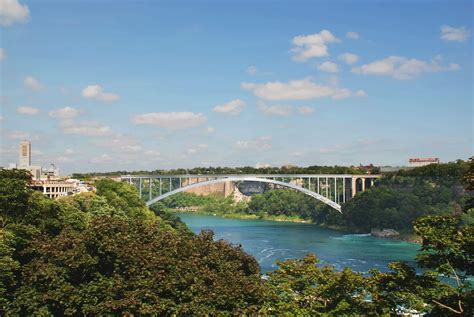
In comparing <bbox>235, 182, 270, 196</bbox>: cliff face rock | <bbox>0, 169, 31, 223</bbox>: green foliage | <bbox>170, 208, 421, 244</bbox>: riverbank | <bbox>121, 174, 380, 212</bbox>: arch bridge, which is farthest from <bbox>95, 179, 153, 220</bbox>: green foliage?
<bbox>235, 182, 270, 196</bbox>: cliff face rock

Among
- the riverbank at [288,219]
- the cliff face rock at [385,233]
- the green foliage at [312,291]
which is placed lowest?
the riverbank at [288,219]

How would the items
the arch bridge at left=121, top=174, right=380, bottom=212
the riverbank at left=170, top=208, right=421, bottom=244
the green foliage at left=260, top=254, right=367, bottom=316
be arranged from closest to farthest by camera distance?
the green foliage at left=260, top=254, right=367, bottom=316
the riverbank at left=170, top=208, right=421, bottom=244
the arch bridge at left=121, top=174, right=380, bottom=212

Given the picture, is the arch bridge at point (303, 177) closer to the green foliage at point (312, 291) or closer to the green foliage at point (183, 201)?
the green foliage at point (183, 201)

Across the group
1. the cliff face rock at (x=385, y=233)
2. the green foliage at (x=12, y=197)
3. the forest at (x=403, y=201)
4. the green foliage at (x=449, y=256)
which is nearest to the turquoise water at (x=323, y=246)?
the cliff face rock at (x=385, y=233)

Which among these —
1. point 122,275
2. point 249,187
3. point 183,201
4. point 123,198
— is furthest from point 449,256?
point 249,187

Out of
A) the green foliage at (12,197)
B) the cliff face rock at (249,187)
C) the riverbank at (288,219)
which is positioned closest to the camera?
the green foliage at (12,197)

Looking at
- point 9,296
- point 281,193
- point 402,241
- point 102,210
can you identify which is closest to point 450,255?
point 9,296

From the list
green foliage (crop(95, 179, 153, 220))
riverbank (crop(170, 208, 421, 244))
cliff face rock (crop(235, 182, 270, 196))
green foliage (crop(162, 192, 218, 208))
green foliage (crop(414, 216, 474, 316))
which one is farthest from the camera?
cliff face rock (crop(235, 182, 270, 196))

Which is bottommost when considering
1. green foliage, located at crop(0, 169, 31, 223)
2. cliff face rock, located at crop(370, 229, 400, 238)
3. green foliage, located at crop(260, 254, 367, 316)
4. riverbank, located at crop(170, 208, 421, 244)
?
riverbank, located at crop(170, 208, 421, 244)

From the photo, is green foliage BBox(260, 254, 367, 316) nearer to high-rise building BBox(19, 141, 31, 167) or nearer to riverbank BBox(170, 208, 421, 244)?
riverbank BBox(170, 208, 421, 244)
